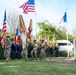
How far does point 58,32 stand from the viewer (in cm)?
5791

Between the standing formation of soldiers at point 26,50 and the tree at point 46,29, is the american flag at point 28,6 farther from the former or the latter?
the tree at point 46,29

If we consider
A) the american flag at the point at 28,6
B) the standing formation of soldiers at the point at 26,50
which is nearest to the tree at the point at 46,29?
the american flag at the point at 28,6

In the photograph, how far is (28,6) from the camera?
32.2 metres

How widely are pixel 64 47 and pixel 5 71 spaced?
2878 cm

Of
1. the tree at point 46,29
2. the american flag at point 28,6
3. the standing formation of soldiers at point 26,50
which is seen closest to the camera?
the standing formation of soldiers at point 26,50

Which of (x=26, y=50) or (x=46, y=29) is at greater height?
Answer: (x=46, y=29)

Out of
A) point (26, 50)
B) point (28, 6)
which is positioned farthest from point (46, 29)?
point (26, 50)

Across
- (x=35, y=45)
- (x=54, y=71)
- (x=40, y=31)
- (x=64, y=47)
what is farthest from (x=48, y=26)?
(x=54, y=71)

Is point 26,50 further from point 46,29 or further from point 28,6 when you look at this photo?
point 46,29

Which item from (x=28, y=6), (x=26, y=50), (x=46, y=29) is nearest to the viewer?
(x=26, y=50)

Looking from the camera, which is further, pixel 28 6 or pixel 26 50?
pixel 28 6

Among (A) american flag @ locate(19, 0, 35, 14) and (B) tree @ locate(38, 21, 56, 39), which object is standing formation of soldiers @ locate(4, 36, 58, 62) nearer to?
(A) american flag @ locate(19, 0, 35, 14)

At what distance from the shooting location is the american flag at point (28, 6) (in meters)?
31.2

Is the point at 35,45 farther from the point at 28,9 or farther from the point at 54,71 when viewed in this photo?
the point at 54,71
